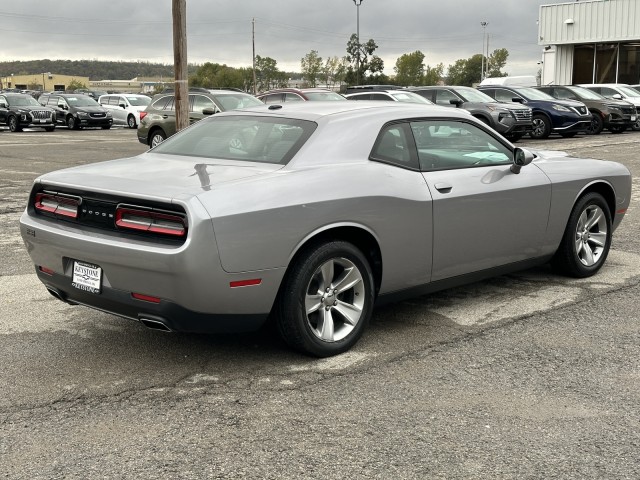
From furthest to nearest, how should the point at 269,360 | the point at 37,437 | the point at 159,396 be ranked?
the point at 269,360 → the point at 159,396 → the point at 37,437

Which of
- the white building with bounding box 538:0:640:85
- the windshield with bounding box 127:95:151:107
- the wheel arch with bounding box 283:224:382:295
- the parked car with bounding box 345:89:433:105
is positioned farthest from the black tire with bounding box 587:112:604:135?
the wheel arch with bounding box 283:224:382:295

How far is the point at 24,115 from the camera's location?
31453mm

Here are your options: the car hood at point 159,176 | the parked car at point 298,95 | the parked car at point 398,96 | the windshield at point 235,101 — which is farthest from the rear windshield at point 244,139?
the parked car at point 298,95

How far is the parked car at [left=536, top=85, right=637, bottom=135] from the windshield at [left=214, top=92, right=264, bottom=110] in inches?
489

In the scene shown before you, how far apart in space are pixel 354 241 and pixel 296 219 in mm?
577

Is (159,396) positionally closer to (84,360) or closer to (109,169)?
(84,360)

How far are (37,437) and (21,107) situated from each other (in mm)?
30856

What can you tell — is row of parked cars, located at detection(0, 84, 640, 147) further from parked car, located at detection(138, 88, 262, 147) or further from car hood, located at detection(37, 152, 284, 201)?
car hood, located at detection(37, 152, 284, 201)

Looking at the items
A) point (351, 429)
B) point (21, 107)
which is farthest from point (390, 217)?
point (21, 107)

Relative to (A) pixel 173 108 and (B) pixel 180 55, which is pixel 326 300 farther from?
(A) pixel 173 108

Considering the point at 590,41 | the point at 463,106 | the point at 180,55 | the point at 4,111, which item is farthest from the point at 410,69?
the point at 180,55

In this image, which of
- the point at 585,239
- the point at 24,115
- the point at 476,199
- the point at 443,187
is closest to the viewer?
the point at 443,187

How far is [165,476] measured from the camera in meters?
3.30

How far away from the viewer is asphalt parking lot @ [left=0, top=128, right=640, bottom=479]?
136 inches
